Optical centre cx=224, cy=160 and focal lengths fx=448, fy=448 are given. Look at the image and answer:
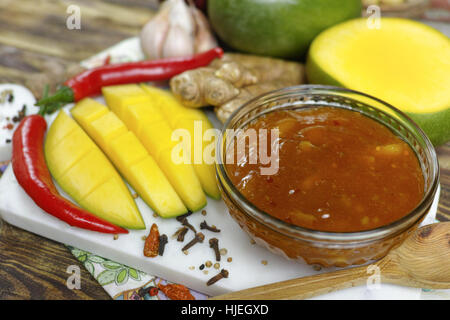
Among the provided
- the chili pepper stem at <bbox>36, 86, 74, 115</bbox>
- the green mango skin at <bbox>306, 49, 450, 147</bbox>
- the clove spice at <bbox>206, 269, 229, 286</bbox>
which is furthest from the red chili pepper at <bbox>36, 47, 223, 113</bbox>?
the clove spice at <bbox>206, 269, 229, 286</bbox>

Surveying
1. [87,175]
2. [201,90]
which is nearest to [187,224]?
[87,175]

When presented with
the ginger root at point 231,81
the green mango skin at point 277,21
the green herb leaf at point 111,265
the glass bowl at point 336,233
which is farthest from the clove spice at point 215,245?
the green mango skin at point 277,21

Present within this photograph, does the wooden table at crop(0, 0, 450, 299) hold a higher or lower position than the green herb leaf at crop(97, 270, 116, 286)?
higher

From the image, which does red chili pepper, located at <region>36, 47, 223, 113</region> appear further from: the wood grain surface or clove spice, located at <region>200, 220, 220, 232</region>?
clove spice, located at <region>200, 220, 220, 232</region>

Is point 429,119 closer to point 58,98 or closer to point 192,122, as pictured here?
point 192,122

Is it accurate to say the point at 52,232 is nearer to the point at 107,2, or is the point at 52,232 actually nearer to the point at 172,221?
the point at 172,221

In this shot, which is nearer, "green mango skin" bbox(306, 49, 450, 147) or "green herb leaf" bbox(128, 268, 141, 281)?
"green herb leaf" bbox(128, 268, 141, 281)
